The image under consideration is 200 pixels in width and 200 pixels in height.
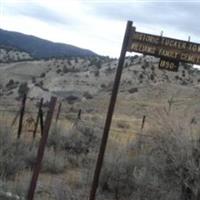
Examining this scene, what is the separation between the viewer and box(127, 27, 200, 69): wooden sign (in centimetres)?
1084

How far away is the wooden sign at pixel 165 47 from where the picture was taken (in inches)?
427

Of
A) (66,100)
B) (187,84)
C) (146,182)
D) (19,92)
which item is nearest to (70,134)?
(146,182)

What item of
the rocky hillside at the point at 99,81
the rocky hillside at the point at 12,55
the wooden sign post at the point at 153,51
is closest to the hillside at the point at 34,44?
the rocky hillside at the point at 12,55

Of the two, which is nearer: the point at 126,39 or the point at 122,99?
the point at 126,39

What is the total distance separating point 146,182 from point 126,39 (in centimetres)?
275

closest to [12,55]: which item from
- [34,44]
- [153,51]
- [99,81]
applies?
[99,81]

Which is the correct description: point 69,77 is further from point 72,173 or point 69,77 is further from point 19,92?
point 72,173

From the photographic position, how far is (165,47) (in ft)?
36.0

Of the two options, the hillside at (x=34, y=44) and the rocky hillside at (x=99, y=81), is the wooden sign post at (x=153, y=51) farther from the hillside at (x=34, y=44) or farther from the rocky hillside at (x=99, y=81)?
the hillside at (x=34, y=44)

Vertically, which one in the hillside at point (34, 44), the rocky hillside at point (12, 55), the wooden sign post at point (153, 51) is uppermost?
the hillside at point (34, 44)

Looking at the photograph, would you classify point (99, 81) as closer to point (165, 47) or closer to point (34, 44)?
point (165, 47)

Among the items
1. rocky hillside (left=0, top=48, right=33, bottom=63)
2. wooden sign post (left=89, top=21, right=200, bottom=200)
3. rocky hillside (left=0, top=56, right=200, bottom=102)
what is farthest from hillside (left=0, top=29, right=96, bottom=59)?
wooden sign post (left=89, top=21, right=200, bottom=200)

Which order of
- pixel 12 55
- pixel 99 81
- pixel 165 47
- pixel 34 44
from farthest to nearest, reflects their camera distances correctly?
1. pixel 34 44
2. pixel 12 55
3. pixel 99 81
4. pixel 165 47

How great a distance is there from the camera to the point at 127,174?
13.3m
